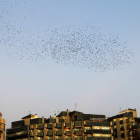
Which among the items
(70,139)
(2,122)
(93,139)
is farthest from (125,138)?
(2,122)

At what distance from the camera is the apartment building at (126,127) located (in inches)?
6521

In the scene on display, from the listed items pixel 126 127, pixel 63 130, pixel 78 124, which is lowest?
pixel 63 130

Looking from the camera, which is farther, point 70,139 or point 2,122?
point 70,139

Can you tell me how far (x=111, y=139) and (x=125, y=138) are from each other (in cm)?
760

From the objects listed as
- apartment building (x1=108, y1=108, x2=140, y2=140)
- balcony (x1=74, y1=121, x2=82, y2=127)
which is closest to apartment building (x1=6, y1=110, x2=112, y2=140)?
balcony (x1=74, y1=121, x2=82, y2=127)

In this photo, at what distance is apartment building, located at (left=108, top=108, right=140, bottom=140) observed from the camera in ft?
543

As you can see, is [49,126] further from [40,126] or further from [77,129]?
[77,129]

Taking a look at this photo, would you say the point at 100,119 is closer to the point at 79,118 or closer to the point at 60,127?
the point at 79,118

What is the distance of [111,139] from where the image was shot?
538 ft

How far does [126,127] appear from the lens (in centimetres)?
16762

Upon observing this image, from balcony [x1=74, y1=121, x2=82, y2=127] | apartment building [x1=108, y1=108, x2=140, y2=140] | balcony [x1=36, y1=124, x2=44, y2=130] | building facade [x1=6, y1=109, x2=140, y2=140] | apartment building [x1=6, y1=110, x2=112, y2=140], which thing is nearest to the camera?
apartment building [x1=6, y1=110, x2=112, y2=140]

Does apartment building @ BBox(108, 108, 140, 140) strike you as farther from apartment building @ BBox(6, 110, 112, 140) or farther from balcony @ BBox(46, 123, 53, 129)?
balcony @ BBox(46, 123, 53, 129)

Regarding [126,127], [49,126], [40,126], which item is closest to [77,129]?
[49,126]

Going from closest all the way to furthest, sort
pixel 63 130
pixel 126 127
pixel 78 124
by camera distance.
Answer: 1. pixel 63 130
2. pixel 78 124
3. pixel 126 127
